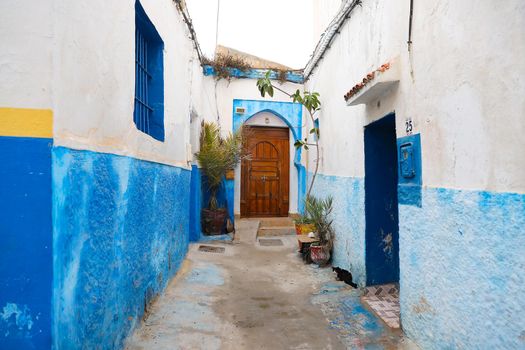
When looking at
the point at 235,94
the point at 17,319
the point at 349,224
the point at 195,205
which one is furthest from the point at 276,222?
the point at 17,319

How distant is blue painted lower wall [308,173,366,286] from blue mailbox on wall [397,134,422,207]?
101cm

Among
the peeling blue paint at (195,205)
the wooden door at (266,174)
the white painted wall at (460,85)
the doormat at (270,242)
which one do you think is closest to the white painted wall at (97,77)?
the white painted wall at (460,85)

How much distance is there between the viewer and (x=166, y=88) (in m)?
3.99

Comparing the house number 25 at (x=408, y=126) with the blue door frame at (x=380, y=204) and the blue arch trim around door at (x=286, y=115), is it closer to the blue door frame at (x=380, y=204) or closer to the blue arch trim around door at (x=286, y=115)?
the blue door frame at (x=380, y=204)

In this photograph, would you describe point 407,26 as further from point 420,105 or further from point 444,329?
point 444,329

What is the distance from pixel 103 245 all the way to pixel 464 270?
2.33 meters

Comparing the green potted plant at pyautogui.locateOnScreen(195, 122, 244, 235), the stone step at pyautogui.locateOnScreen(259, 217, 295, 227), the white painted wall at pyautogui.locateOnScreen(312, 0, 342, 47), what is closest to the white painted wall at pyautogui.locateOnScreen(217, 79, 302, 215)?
the stone step at pyautogui.locateOnScreen(259, 217, 295, 227)

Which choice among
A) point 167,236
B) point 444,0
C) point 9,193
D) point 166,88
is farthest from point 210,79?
point 9,193

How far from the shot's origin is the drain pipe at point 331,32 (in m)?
4.46

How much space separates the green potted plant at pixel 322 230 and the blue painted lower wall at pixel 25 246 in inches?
164

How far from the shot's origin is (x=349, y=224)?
4.53 meters

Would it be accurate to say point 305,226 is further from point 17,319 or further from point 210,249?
point 17,319

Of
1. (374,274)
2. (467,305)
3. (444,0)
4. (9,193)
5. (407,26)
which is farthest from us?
(374,274)

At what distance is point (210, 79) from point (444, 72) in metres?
6.36
